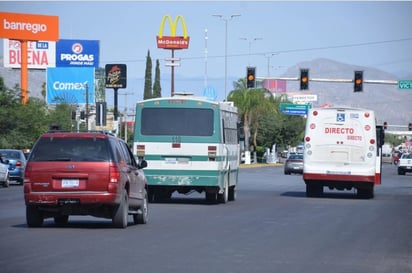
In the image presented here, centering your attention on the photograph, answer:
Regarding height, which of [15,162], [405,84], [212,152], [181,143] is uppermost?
[405,84]

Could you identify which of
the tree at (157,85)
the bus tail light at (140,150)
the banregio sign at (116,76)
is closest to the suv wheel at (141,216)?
the bus tail light at (140,150)

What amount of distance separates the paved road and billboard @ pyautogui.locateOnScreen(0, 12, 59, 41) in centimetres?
5280

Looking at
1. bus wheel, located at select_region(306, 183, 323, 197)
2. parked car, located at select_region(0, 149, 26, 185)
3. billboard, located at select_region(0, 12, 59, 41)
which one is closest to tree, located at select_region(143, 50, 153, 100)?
billboard, located at select_region(0, 12, 59, 41)

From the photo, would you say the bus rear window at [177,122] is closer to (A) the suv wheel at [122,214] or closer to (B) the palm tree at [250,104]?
(A) the suv wheel at [122,214]

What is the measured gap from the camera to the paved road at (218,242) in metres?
13.7

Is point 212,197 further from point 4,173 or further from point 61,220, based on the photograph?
point 4,173

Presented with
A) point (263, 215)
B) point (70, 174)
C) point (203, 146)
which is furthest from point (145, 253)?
point (203, 146)

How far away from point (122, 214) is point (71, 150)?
162 cm

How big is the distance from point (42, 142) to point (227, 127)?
1346cm

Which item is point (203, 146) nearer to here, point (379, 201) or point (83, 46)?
point (379, 201)

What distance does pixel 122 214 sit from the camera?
1942 cm

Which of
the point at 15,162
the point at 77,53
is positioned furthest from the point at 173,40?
the point at 15,162

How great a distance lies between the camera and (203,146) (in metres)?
29.8

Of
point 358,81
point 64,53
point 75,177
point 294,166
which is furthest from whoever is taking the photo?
point 64,53
